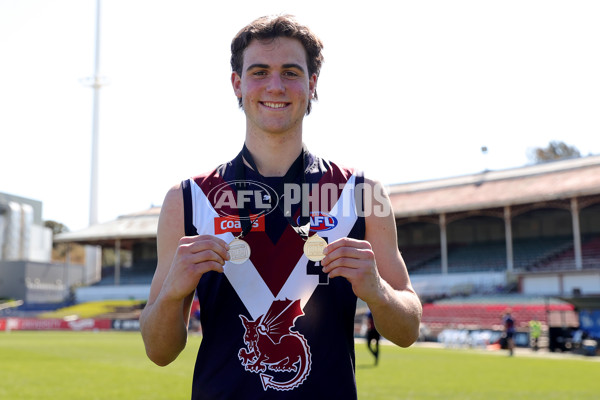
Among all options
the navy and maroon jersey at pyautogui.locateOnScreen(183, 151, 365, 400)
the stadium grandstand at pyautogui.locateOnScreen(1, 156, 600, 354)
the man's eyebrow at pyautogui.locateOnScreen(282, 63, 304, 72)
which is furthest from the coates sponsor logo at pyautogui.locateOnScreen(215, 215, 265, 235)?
the stadium grandstand at pyautogui.locateOnScreen(1, 156, 600, 354)

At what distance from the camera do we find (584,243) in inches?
1594

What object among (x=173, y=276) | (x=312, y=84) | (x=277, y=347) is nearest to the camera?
(x=173, y=276)

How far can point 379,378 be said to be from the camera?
1442 cm

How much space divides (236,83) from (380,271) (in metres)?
0.95

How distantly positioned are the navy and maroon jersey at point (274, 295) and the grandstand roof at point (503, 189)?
37040 mm

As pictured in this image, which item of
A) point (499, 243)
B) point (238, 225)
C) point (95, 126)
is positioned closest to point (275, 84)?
point (238, 225)

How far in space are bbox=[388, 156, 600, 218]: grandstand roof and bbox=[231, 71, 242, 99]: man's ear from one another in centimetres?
3695

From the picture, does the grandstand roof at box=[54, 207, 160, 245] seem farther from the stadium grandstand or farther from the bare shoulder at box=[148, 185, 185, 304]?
the bare shoulder at box=[148, 185, 185, 304]

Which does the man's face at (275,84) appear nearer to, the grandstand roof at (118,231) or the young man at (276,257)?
the young man at (276,257)

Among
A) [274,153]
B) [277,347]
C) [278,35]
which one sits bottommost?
[277,347]

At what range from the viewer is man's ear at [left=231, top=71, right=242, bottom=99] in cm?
262

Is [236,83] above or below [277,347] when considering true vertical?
above

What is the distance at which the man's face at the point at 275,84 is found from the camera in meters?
2.42

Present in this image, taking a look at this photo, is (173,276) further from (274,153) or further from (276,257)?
(274,153)
